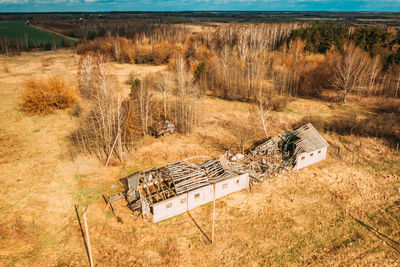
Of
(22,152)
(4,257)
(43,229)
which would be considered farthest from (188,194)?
(22,152)

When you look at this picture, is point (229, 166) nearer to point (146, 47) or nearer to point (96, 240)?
point (96, 240)

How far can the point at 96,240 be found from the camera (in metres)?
14.4

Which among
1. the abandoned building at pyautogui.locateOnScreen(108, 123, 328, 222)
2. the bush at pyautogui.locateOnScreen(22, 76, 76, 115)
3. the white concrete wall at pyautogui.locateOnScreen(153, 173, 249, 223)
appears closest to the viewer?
the white concrete wall at pyautogui.locateOnScreen(153, 173, 249, 223)

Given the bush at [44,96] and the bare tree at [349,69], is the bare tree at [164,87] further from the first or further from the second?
the bare tree at [349,69]

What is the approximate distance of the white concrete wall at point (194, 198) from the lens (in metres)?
15.6

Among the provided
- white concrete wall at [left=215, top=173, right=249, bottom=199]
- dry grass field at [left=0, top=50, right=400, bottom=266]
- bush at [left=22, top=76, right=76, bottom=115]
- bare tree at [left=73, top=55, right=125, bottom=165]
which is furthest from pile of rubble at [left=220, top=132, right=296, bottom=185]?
bush at [left=22, top=76, right=76, bottom=115]

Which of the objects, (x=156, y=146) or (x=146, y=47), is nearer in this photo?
(x=156, y=146)

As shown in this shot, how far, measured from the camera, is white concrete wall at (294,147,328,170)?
68.5 feet

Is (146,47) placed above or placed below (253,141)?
above

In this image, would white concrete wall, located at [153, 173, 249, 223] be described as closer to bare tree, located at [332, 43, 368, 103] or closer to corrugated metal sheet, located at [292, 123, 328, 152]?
corrugated metal sheet, located at [292, 123, 328, 152]

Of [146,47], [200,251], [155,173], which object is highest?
[146,47]

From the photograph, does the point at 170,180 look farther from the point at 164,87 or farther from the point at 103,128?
the point at 164,87

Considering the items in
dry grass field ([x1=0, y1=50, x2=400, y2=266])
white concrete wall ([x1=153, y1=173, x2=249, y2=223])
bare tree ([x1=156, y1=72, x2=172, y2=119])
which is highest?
bare tree ([x1=156, y1=72, x2=172, y2=119])

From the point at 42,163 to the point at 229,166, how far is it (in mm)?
15783
